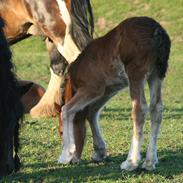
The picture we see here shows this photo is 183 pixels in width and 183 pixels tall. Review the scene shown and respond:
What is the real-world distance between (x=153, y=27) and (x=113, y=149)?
215 centimetres

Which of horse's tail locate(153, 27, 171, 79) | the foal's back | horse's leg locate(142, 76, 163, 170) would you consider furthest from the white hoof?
horse's tail locate(153, 27, 171, 79)

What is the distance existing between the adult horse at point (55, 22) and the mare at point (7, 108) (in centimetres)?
396

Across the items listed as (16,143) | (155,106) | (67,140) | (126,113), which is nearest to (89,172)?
(67,140)

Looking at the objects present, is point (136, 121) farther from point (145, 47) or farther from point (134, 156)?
point (145, 47)

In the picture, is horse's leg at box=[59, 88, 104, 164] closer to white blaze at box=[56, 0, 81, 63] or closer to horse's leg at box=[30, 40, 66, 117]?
white blaze at box=[56, 0, 81, 63]

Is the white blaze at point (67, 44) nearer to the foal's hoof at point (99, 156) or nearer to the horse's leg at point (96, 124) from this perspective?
the horse's leg at point (96, 124)

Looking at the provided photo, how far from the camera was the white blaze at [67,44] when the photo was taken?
10.6 m

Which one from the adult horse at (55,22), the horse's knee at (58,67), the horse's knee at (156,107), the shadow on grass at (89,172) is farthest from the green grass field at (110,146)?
the adult horse at (55,22)

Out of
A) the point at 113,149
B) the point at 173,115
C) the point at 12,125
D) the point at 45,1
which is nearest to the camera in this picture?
the point at 12,125

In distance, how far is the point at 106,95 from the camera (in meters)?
8.00

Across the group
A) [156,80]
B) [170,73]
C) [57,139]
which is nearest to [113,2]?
[170,73]

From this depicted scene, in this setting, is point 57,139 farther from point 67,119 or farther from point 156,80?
point 156,80

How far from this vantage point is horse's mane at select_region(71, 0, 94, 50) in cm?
1068

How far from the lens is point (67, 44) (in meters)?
10.7
